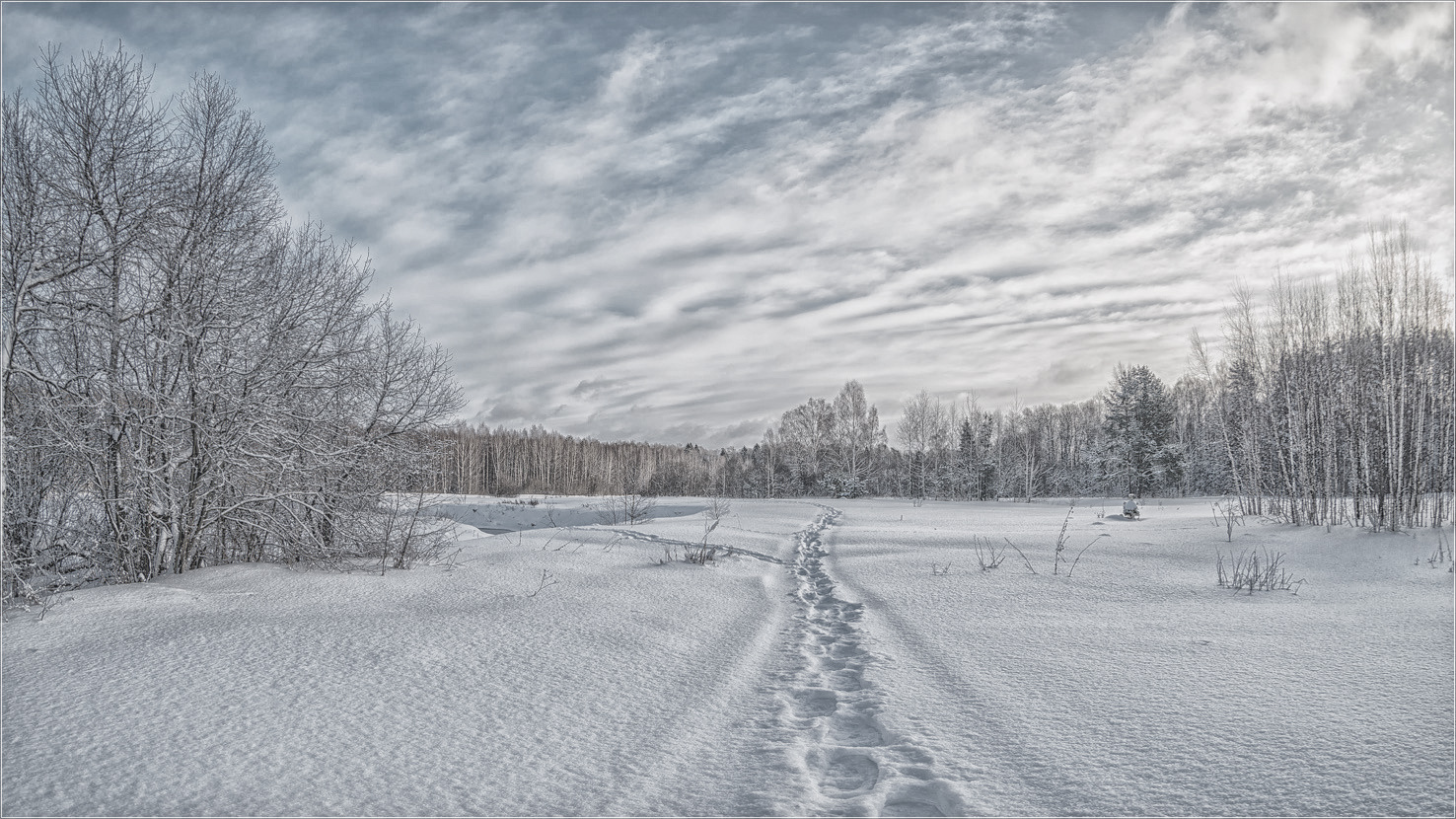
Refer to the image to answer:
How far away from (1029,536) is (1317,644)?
28.5ft

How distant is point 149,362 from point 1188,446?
59.4m

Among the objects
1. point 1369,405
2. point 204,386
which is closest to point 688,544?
point 204,386

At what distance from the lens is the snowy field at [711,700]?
2.60 m

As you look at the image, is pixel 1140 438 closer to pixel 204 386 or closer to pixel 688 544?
pixel 688 544


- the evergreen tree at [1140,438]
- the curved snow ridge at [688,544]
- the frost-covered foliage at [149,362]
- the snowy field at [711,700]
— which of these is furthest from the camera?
the evergreen tree at [1140,438]

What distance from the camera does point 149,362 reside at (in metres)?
6.21

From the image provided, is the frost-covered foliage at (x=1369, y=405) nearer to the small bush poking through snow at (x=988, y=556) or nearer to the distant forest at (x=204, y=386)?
the distant forest at (x=204, y=386)

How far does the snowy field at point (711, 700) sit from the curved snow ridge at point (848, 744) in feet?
0.06

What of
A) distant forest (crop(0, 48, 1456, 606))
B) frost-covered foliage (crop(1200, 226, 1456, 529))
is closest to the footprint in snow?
distant forest (crop(0, 48, 1456, 606))

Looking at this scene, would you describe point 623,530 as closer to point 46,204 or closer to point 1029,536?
point 1029,536

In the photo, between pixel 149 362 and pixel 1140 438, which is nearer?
pixel 149 362

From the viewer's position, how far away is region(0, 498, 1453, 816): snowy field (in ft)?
8.53

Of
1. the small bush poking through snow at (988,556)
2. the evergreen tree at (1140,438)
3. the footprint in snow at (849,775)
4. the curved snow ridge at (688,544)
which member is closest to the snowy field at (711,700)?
the footprint in snow at (849,775)

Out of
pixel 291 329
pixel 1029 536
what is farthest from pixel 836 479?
pixel 291 329
